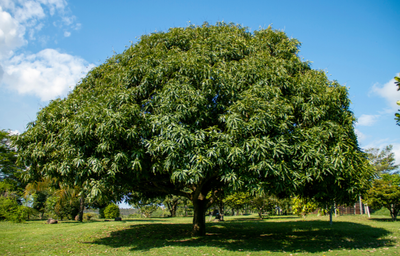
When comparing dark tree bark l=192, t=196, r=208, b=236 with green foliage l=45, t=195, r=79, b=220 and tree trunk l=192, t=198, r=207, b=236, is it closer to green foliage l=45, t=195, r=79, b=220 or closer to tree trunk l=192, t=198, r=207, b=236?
tree trunk l=192, t=198, r=207, b=236

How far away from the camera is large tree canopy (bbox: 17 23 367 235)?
345 inches

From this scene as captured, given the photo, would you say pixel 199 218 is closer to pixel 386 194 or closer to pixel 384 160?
pixel 386 194

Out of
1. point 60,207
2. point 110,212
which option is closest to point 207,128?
point 60,207

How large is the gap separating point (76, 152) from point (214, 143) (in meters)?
5.51

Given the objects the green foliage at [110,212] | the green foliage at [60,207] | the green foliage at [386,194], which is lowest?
Result: the green foliage at [110,212]

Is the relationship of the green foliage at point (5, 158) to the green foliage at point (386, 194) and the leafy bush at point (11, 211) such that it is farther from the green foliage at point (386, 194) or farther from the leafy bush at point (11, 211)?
the green foliage at point (386, 194)

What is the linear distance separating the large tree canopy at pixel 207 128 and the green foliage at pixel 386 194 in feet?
43.9

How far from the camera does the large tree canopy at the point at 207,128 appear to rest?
8.76 meters

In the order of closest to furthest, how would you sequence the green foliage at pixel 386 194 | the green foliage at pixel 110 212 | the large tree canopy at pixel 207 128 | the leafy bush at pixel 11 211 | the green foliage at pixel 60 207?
the large tree canopy at pixel 207 128 → the green foliage at pixel 386 194 → the leafy bush at pixel 11 211 → the green foliage at pixel 60 207 → the green foliage at pixel 110 212

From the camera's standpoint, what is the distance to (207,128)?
9477mm

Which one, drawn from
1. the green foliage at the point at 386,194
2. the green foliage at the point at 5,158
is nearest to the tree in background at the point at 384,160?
the green foliage at the point at 386,194

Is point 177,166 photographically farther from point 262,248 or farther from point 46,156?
point 46,156

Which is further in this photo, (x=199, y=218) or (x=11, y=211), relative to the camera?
(x=11, y=211)

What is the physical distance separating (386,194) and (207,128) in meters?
19.9
